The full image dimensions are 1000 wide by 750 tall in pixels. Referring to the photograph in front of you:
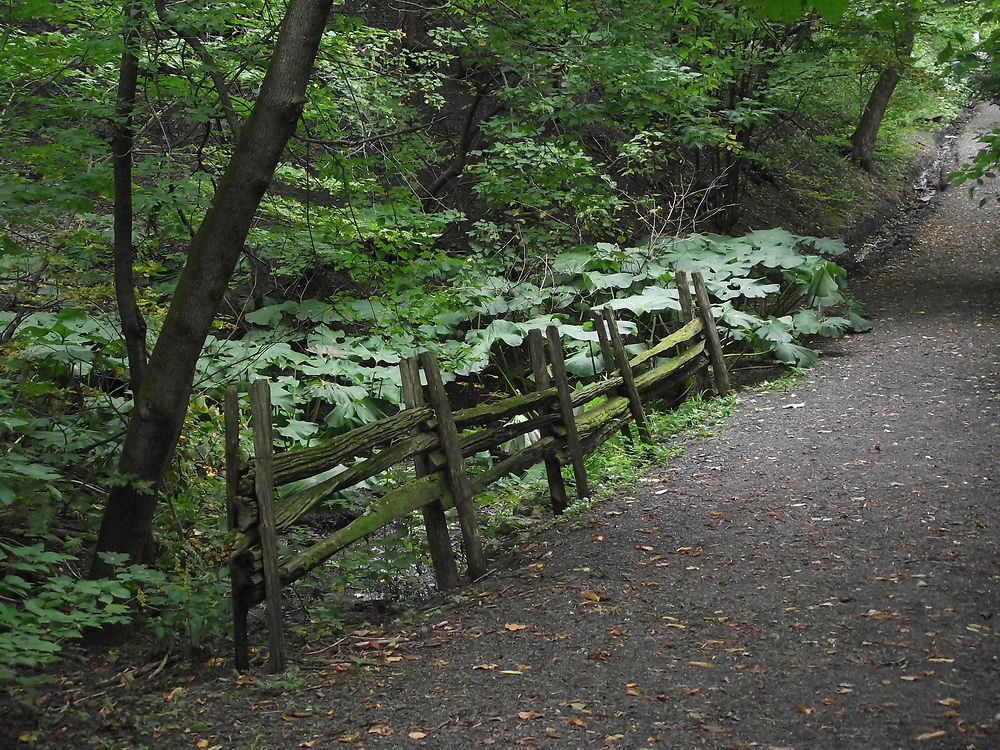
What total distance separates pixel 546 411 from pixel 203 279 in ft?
10.3

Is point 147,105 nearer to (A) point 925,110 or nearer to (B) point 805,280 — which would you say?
(B) point 805,280

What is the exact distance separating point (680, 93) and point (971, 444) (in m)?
3.89

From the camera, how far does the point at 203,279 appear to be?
4559 millimetres

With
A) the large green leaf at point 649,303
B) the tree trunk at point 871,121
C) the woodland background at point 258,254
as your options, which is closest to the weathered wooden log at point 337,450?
the woodland background at point 258,254

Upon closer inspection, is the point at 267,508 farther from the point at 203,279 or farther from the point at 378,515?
the point at 203,279

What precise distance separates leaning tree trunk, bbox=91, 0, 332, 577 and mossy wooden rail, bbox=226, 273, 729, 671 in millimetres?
630

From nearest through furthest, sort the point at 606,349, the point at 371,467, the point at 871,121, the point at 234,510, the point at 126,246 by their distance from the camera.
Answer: the point at 234,510 → the point at 371,467 → the point at 126,246 → the point at 606,349 → the point at 871,121

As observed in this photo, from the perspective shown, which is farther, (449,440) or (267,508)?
(449,440)

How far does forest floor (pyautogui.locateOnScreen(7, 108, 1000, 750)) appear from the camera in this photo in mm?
3396

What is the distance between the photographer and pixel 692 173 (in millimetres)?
15102

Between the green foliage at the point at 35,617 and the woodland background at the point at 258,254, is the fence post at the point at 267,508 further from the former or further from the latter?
the green foliage at the point at 35,617

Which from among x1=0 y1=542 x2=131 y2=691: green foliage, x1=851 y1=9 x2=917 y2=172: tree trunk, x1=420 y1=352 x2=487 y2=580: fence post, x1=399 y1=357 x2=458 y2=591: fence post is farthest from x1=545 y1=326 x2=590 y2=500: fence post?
x1=851 y1=9 x2=917 y2=172: tree trunk

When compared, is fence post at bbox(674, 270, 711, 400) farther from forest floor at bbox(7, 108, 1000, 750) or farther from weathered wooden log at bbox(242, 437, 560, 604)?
weathered wooden log at bbox(242, 437, 560, 604)

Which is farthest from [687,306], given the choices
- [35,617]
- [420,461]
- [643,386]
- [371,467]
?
[35,617]
